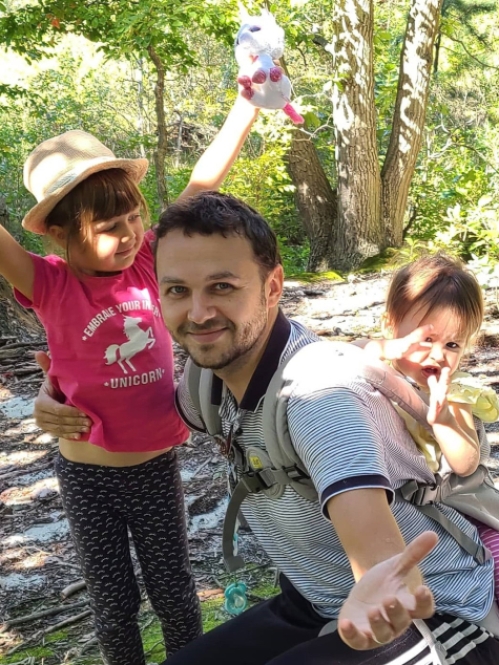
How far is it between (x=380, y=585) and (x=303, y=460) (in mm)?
317

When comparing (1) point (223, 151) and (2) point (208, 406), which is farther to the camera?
(1) point (223, 151)

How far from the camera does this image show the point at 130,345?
191cm

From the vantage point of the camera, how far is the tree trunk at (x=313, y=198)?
8633mm

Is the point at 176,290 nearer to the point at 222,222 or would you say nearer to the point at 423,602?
the point at 222,222

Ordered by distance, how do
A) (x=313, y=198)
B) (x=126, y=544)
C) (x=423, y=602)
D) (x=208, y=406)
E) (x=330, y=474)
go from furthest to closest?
(x=313, y=198)
(x=126, y=544)
(x=208, y=406)
(x=330, y=474)
(x=423, y=602)

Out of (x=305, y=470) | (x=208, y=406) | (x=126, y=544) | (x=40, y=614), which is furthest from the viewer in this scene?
(x=40, y=614)

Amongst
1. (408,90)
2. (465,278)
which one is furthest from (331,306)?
(465,278)

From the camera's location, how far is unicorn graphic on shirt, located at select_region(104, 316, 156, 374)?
1891 millimetres

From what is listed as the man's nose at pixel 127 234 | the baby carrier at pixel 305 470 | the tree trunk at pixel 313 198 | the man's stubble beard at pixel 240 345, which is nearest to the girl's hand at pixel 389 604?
the baby carrier at pixel 305 470

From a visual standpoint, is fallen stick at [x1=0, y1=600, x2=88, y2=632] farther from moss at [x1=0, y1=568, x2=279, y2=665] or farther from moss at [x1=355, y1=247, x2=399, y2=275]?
moss at [x1=355, y1=247, x2=399, y2=275]

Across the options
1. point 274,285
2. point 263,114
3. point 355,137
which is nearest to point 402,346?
point 274,285

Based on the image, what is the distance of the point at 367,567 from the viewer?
1.13m

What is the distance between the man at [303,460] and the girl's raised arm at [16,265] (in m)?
0.51

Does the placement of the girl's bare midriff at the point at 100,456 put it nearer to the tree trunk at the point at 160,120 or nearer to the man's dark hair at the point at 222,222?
the man's dark hair at the point at 222,222
